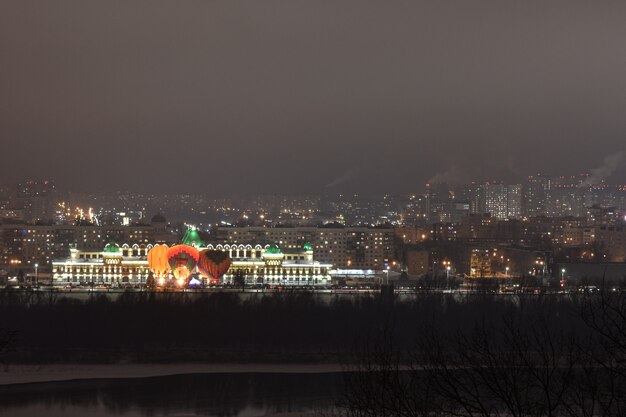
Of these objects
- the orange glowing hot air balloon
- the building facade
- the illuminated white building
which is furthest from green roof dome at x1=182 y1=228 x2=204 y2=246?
the building facade

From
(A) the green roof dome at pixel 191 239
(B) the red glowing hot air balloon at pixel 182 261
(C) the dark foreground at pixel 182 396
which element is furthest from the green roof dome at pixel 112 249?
(C) the dark foreground at pixel 182 396

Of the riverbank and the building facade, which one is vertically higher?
the building facade

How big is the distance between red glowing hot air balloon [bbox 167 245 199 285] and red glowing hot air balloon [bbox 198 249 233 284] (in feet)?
0.78

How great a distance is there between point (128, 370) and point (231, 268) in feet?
56.8

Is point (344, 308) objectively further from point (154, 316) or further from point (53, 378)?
point (53, 378)

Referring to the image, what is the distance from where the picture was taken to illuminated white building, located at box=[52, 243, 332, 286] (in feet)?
127

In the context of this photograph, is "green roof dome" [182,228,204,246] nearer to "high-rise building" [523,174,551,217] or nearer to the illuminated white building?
the illuminated white building

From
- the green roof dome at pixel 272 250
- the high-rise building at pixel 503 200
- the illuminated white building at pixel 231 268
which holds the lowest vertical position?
the illuminated white building at pixel 231 268

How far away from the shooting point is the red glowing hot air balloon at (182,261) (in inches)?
1428

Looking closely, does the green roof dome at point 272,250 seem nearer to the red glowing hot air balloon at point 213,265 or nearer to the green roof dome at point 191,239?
the green roof dome at point 191,239

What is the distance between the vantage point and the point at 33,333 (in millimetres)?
24188

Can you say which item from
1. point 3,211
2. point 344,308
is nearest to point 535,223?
point 3,211

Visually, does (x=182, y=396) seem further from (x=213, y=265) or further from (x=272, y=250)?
(x=272, y=250)

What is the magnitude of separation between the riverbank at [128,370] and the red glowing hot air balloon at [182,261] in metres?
13.6
